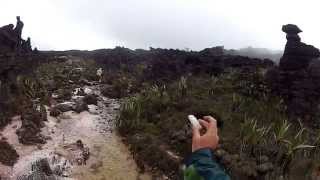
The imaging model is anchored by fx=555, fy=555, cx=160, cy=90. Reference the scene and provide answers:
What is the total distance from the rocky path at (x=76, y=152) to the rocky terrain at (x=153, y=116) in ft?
0.10

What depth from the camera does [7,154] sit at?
15.5 metres

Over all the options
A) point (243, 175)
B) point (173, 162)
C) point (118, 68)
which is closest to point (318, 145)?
point (243, 175)

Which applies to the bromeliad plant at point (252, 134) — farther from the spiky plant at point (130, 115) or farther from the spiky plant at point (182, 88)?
the spiky plant at point (182, 88)

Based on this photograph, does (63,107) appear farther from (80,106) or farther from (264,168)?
(264,168)

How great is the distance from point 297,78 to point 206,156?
66.4ft

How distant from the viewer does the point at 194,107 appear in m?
19.9

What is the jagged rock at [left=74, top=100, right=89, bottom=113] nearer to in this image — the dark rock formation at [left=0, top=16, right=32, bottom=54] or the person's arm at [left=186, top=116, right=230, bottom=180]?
the dark rock formation at [left=0, top=16, right=32, bottom=54]

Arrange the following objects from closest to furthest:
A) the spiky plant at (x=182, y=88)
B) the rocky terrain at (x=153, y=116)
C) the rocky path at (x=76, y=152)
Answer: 1. the rocky path at (x=76, y=152)
2. the rocky terrain at (x=153, y=116)
3. the spiky plant at (x=182, y=88)

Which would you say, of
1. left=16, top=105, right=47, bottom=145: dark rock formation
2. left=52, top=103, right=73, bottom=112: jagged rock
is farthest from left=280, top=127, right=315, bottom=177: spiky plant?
left=52, top=103, right=73, bottom=112: jagged rock

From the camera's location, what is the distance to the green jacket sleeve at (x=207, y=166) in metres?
2.59

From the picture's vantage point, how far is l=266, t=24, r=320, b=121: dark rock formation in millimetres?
20906

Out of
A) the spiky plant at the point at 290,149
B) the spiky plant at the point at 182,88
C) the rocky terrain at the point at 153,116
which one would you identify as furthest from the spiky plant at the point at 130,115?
the spiky plant at the point at 290,149

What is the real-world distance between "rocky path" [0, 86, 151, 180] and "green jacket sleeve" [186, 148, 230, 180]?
40.7 feet

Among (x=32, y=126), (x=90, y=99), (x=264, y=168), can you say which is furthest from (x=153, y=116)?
(x=264, y=168)
